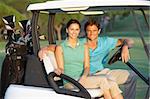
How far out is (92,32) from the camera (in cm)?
391

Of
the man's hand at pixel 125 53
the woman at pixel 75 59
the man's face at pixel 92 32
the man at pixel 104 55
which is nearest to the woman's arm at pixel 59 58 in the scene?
the woman at pixel 75 59

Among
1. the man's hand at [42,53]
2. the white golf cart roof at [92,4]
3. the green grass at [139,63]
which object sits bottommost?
the green grass at [139,63]

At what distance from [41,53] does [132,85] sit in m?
1.04

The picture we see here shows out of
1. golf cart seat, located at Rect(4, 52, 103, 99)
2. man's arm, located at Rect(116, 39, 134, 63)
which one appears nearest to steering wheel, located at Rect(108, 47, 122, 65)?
man's arm, located at Rect(116, 39, 134, 63)

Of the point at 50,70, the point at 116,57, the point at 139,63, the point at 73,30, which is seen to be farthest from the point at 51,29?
the point at 139,63

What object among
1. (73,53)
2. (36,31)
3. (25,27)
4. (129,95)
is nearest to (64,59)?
(73,53)

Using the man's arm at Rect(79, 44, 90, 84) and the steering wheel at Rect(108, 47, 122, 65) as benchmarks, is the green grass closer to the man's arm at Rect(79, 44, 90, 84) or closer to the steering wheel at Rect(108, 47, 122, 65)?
the steering wheel at Rect(108, 47, 122, 65)

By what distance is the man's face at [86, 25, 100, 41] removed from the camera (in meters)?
Answer: 3.87

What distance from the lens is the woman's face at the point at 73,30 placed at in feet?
12.1

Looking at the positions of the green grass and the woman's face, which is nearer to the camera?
the woman's face

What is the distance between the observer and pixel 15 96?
3.49m

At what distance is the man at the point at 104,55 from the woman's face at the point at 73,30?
7.5 inches

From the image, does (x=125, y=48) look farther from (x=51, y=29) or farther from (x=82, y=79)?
(x=51, y=29)

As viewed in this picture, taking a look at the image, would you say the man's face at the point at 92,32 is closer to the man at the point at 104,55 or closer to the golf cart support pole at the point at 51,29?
the man at the point at 104,55
